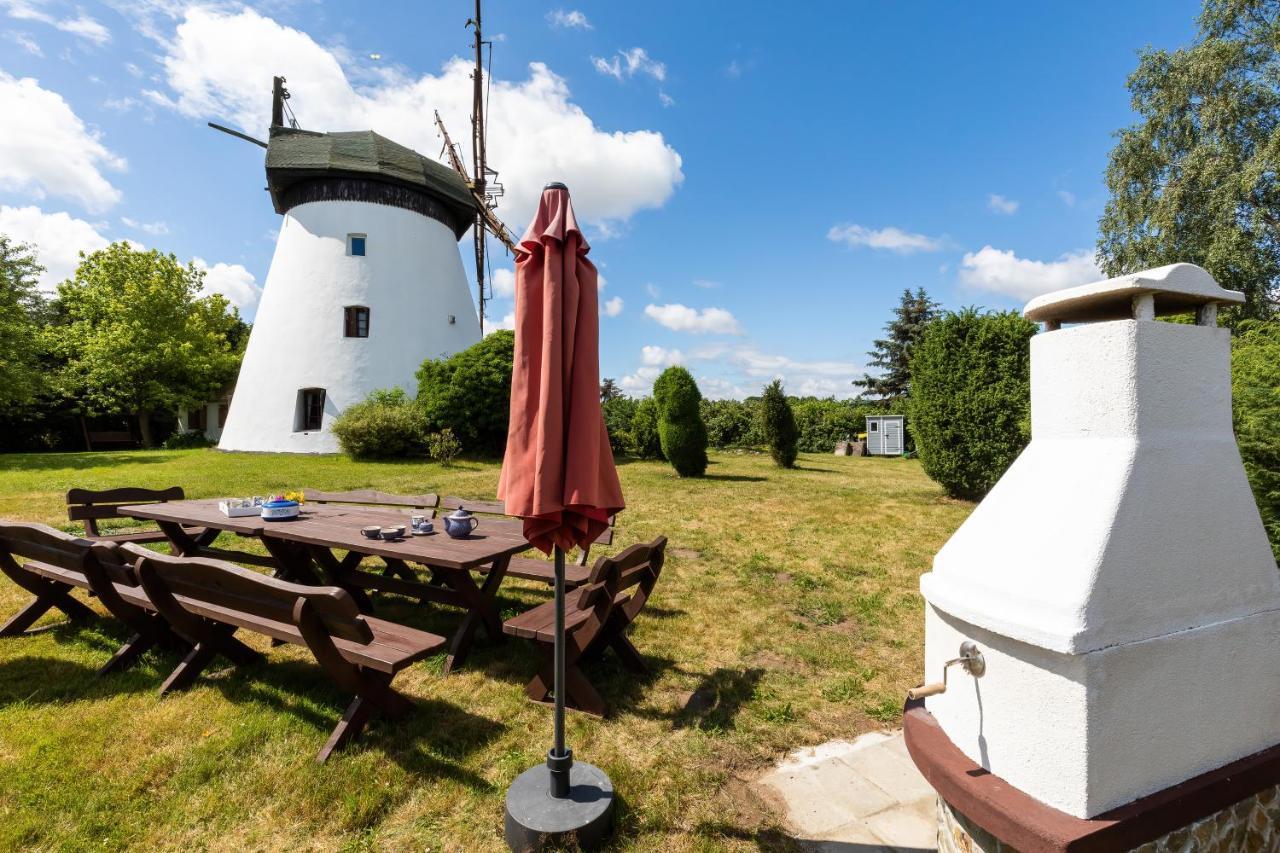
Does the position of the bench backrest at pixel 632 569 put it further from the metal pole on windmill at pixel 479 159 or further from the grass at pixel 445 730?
the metal pole on windmill at pixel 479 159

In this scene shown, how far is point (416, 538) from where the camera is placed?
4.09 meters

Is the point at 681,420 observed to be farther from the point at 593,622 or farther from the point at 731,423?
the point at 731,423

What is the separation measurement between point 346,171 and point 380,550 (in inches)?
756

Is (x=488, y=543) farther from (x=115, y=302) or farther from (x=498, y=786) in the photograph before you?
(x=115, y=302)

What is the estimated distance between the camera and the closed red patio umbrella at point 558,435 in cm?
222

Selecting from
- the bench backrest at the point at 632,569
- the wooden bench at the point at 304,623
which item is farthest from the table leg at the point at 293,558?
the bench backrest at the point at 632,569

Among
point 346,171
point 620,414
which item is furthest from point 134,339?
point 620,414

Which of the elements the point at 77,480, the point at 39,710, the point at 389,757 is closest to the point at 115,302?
the point at 77,480

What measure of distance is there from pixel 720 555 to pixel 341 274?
1749 centimetres

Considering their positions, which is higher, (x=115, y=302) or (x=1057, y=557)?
(x=115, y=302)

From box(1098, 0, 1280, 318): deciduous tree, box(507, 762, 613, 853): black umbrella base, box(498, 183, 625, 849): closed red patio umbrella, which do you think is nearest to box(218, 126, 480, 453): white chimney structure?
box(507, 762, 613, 853): black umbrella base

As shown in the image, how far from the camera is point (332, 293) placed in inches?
731

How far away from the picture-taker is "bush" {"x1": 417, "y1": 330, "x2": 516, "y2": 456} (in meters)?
16.9

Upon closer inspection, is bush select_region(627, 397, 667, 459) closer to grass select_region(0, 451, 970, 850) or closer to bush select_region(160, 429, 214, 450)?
grass select_region(0, 451, 970, 850)
